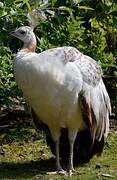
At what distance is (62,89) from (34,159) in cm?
148

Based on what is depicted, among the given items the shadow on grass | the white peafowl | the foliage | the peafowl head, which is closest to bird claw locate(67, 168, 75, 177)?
the white peafowl

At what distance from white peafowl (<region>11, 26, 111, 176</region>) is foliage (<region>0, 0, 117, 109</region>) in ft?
2.32

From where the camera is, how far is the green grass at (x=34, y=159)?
22.5 ft

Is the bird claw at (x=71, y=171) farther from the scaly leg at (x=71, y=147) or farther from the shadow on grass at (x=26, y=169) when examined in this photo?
the shadow on grass at (x=26, y=169)

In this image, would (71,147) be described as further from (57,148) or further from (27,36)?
(27,36)

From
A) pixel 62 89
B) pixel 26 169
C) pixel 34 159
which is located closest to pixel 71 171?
pixel 26 169

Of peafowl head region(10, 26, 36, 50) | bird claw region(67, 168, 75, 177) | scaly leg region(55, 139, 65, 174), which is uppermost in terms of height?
Result: peafowl head region(10, 26, 36, 50)

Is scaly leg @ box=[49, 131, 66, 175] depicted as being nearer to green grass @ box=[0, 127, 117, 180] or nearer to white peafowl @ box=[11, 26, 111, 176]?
white peafowl @ box=[11, 26, 111, 176]

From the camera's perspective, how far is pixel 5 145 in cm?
808

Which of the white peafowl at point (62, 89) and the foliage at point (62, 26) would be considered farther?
the foliage at point (62, 26)

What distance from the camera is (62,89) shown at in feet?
21.1

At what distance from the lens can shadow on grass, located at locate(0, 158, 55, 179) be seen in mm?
6907

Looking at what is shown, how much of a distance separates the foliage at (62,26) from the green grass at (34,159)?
1.68 feet

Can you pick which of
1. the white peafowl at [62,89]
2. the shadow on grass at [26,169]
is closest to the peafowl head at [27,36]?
the white peafowl at [62,89]
